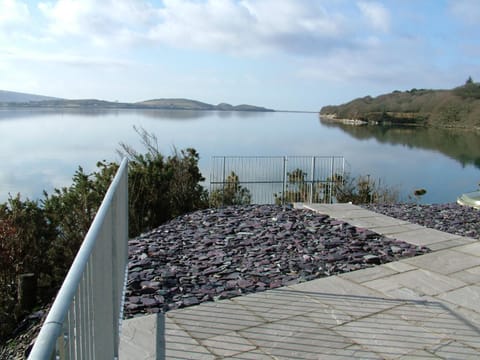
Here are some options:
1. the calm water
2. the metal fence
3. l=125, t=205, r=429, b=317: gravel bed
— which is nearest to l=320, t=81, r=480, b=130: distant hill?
the calm water

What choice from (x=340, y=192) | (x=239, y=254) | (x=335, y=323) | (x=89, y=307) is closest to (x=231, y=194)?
(x=340, y=192)

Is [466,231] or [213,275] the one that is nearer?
[213,275]

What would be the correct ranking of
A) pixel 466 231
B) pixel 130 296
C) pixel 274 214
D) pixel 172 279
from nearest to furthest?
pixel 130 296, pixel 172 279, pixel 466 231, pixel 274 214

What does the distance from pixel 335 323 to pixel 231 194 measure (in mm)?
9522

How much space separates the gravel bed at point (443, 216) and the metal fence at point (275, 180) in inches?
157

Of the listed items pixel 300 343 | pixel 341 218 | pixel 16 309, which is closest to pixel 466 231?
pixel 341 218

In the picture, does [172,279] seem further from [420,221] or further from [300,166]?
[300,166]

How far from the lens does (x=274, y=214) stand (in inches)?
332

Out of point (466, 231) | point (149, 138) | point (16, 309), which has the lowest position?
point (16, 309)

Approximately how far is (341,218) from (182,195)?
3878 mm

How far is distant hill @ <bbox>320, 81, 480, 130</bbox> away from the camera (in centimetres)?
9288

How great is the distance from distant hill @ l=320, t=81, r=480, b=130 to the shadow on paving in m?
92.6

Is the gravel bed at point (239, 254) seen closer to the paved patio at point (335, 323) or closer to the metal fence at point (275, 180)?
the paved patio at point (335, 323)

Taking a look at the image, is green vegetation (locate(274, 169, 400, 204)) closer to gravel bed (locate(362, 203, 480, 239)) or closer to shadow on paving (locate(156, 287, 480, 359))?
gravel bed (locate(362, 203, 480, 239))
